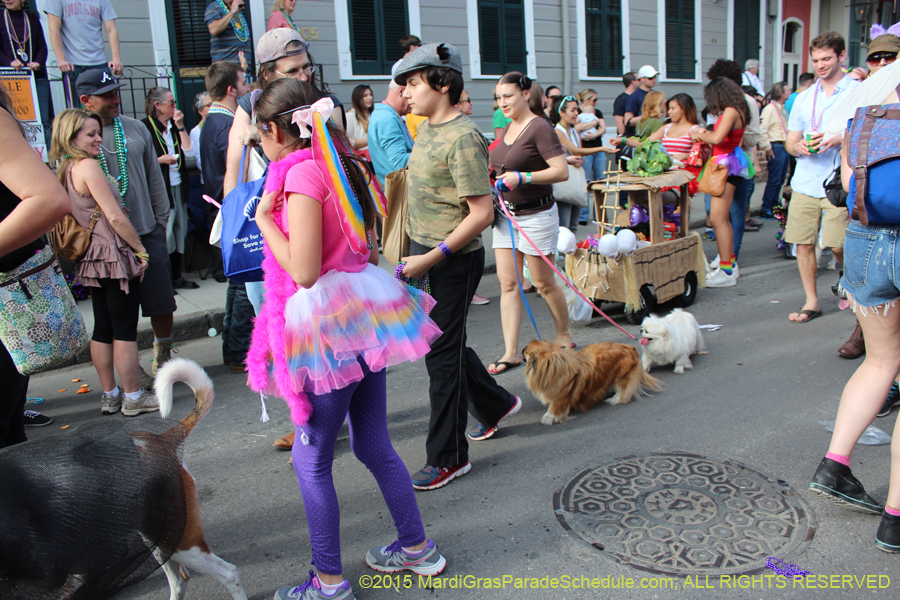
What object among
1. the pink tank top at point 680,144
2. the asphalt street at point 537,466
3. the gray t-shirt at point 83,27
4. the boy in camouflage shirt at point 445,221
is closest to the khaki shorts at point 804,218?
the asphalt street at point 537,466

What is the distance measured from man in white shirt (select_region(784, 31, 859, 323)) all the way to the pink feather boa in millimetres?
4591

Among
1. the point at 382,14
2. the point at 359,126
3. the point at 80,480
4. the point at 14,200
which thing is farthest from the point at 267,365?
the point at 382,14

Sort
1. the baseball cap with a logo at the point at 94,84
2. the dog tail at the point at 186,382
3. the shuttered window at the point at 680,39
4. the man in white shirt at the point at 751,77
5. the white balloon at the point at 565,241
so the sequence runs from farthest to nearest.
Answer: the shuttered window at the point at 680,39 → the man in white shirt at the point at 751,77 → the white balloon at the point at 565,241 → the baseball cap with a logo at the point at 94,84 → the dog tail at the point at 186,382

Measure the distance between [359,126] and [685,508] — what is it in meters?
6.12

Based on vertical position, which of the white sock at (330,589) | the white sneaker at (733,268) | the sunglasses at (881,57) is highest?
the sunglasses at (881,57)

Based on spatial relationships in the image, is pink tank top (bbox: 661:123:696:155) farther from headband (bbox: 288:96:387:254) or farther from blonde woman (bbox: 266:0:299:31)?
headband (bbox: 288:96:387:254)

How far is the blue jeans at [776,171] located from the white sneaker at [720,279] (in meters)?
4.12

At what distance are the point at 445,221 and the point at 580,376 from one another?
1391mm

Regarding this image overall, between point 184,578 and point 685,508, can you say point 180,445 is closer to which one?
point 184,578

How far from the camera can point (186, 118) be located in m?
9.06

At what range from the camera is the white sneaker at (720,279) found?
22.6 feet

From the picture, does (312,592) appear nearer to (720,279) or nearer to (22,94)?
(720,279)

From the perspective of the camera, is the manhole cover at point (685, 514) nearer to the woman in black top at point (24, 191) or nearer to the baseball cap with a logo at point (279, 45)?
the woman in black top at point (24, 191)

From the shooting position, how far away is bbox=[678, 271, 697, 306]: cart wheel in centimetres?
627
